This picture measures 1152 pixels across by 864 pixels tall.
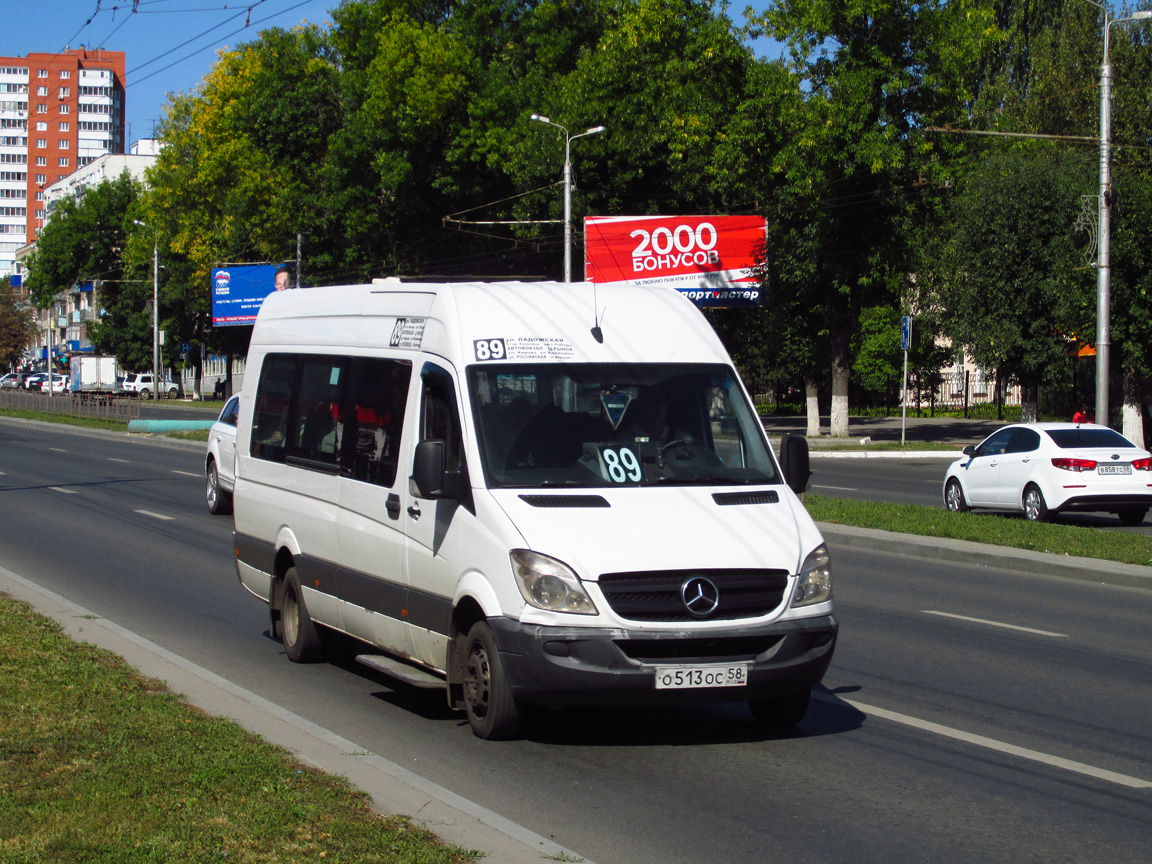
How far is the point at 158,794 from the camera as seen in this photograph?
531 cm

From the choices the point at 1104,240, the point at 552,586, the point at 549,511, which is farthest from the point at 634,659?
the point at 1104,240

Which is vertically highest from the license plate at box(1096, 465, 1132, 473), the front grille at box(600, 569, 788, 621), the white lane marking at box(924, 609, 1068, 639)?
the license plate at box(1096, 465, 1132, 473)

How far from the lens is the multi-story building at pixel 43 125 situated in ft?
638

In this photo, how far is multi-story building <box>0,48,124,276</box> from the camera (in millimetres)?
194500

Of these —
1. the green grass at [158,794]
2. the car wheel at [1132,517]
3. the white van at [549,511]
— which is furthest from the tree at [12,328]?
the green grass at [158,794]

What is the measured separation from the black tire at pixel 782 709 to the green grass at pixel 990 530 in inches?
326

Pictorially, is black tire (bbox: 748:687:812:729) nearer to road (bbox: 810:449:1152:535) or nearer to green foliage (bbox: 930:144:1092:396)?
road (bbox: 810:449:1152:535)

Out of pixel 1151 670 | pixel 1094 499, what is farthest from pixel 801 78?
pixel 1151 670

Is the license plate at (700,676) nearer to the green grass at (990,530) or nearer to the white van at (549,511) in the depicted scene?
the white van at (549,511)

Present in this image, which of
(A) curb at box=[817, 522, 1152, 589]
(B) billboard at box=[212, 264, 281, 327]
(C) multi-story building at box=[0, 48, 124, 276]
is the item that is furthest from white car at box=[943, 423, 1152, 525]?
(C) multi-story building at box=[0, 48, 124, 276]

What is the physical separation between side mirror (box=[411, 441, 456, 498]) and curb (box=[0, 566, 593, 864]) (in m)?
1.29

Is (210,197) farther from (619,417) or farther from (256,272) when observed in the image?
(619,417)

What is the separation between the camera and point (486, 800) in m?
5.85

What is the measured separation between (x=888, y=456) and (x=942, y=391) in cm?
3145
